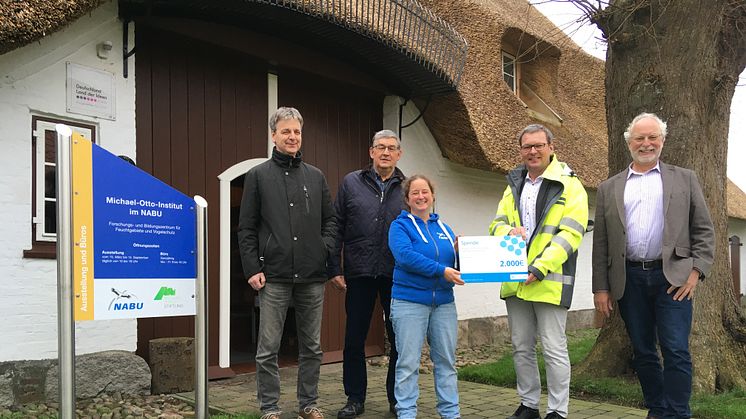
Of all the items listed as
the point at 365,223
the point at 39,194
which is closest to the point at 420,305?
the point at 365,223

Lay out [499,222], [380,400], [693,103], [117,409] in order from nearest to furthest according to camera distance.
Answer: [499,222] → [117,409] → [380,400] → [693,103]

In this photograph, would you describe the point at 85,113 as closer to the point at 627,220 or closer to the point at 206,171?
the point at 206,171

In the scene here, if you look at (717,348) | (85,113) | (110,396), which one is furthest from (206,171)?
(717,348)

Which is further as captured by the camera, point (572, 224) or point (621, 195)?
point (621, 195)

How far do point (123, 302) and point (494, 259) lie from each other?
1948 millimetres

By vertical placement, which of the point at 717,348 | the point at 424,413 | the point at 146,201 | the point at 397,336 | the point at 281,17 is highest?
the point at 281,17

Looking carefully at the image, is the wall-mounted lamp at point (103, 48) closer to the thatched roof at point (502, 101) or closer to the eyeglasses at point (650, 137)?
the thatched roof at point (502, 101)

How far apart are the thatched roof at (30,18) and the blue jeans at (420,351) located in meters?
2.83

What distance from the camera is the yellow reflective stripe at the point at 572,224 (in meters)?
3.68

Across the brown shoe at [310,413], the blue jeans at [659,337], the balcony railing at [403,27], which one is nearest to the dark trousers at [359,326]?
the brown shoe at [310,413]

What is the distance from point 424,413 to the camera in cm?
452

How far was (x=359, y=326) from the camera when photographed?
4.20 metres

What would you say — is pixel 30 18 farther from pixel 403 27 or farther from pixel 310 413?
pixel 403 27

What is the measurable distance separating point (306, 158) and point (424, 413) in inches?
118
